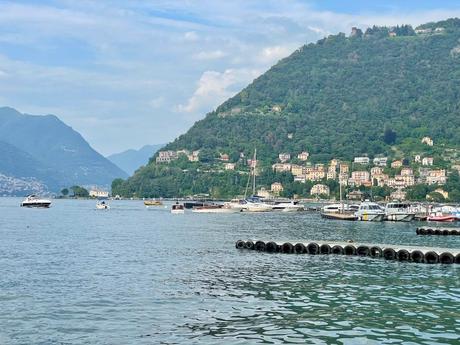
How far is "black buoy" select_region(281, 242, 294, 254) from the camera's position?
226ft

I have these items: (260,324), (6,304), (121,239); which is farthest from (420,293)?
(121,239)

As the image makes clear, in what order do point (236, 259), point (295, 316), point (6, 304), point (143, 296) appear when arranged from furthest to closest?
1. point (236, 259)
2. point (143, 296)
3. point (6, 304)
4. point (295, 316)

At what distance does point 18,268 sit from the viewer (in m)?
54.0

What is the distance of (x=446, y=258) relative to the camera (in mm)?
59594

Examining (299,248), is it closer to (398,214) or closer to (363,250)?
(363,250)

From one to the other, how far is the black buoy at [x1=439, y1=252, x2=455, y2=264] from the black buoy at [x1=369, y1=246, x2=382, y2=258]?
6268 millimetres

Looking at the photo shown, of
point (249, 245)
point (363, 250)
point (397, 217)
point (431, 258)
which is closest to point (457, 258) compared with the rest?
point (431, 258)

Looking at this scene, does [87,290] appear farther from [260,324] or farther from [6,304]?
[260,324]

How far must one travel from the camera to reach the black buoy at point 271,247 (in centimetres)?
6988

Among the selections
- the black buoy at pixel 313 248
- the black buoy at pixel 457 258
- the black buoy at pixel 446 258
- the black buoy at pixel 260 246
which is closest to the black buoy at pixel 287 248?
the black buoy at pixel 313 248

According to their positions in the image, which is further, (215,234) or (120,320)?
(215,234)

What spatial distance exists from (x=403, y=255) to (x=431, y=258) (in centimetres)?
277

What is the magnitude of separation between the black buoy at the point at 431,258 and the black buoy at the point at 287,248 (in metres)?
14.2

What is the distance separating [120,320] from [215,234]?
6652 cm
